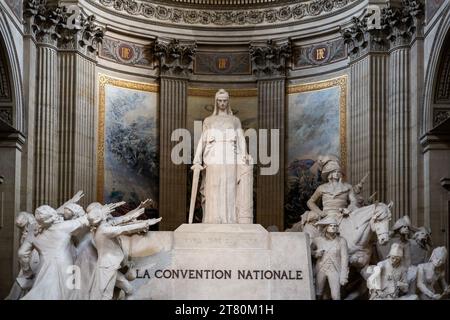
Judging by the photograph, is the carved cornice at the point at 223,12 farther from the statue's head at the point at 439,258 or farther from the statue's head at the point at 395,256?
the statue's head at the point at 395,256

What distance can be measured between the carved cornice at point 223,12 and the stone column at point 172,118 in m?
0.87

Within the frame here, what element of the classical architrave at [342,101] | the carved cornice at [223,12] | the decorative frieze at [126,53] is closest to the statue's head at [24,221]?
the decorative frieze at [126,53]

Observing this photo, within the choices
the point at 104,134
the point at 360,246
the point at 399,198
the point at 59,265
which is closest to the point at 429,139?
the point at 399,198

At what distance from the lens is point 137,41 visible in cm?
2953

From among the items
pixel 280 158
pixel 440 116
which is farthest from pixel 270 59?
pixel 440 116

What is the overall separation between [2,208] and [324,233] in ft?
31.0

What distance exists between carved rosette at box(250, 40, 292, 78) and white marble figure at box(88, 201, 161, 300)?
1418 centimetres

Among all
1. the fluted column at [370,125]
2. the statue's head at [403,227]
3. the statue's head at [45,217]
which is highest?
the fluted column at [370,125]

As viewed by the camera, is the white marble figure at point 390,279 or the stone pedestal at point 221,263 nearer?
the white marble figure at point 390,279

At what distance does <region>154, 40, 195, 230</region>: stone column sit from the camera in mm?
29000

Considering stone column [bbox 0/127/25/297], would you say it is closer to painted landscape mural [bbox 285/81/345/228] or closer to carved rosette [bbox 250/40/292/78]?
painted landscape mural [bbox 285/81/345/228]

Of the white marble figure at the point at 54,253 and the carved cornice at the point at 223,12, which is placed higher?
the carved cornice at the point at 223,12

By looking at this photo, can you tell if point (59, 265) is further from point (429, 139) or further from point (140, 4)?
point (140, 4)

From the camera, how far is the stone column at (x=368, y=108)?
26.4 metres
